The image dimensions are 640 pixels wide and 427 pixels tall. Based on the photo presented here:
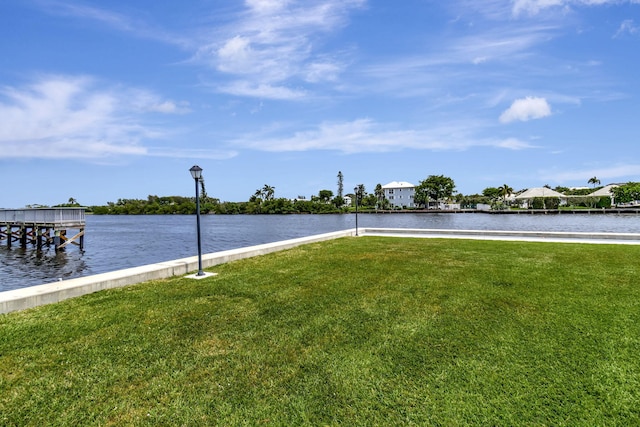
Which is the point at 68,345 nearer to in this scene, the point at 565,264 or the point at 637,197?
the point at 565,264

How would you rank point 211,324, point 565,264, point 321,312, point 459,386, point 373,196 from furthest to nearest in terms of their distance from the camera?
point 373,196, point 565,264, point 321,312, point 211,324, point 459,386

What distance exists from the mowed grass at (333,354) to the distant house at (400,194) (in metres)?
103

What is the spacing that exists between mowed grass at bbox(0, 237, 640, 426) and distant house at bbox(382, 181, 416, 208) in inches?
4060

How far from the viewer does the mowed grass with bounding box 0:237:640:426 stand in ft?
9.62

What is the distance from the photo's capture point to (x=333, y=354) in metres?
3.86

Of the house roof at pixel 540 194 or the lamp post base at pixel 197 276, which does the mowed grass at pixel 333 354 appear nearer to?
the lamp post base at pixel 197 276

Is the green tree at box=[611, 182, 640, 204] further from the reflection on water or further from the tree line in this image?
the reflection on water

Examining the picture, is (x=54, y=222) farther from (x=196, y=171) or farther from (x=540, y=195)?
(x=540, y=195)

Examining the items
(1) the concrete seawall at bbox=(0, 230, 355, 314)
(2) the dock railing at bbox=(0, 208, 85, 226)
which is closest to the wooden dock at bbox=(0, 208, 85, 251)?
(2) the dock railing at bbox=(0, 208, 85, 226)

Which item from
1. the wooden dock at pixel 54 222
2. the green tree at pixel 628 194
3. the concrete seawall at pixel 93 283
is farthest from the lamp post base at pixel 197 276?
the green tree at pixel 628 194

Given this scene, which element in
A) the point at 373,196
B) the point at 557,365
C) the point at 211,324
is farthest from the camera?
the point at 373,196

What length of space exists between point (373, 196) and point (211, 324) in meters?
108

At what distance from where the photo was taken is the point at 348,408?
9.75 feet

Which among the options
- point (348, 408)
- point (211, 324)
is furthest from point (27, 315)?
point (348, 408)
